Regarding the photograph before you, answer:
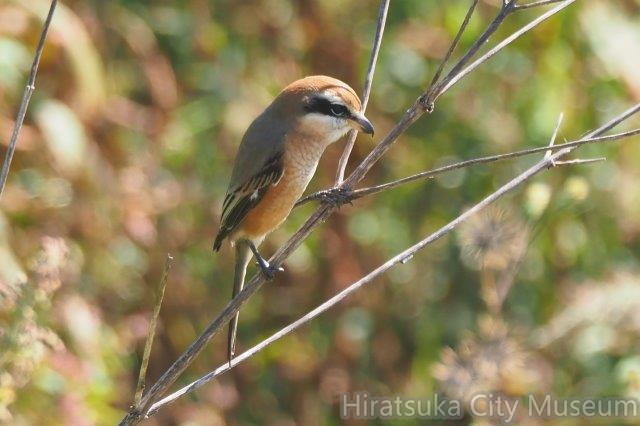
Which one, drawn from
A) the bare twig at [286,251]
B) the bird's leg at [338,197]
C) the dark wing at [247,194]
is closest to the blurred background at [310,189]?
the dark wing at [247,194]

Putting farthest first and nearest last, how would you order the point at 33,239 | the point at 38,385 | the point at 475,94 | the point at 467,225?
the point at 475,94 < the point at 33,239 < the point at 38,385 < the point at 467,225

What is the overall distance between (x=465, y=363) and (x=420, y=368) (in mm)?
1554

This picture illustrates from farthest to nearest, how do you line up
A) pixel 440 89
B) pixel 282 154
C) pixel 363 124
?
pixel 282 154 → pixel 363 124 → pixel 440 89

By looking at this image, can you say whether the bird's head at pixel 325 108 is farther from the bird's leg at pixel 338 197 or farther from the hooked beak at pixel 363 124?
the bird's leg at pixel 338 197

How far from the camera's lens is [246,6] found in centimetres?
507

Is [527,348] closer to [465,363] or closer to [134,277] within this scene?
[465,363]

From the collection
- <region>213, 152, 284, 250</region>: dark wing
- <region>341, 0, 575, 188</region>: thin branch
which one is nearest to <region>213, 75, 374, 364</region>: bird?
<region>213, 152, 284, 250</region>: dark wing

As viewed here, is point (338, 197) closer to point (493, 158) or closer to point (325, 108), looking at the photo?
point (493, 158)

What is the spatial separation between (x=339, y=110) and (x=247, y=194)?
0.48m

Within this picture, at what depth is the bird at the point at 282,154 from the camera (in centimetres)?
337

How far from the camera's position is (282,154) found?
3.44 metres

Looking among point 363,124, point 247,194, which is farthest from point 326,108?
point 247,194

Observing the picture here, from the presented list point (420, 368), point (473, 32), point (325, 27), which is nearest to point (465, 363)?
point (420, 368)

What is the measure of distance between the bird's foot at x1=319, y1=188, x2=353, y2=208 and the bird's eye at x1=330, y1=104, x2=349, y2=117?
65 cm
